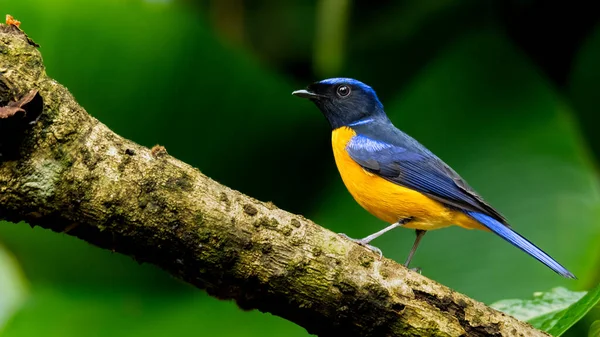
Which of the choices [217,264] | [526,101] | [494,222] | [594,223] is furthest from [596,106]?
[217,264]

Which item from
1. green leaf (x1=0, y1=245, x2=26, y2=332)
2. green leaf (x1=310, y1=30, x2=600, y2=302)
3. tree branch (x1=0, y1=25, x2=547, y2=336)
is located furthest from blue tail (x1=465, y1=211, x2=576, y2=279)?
green leaf (x1=0, y1=245, x2=26, y2=332)

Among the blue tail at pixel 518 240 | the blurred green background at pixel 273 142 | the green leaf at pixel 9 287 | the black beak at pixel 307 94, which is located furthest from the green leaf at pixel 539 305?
the green leaf at pixel 9 287

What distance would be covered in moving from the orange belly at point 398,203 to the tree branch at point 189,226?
0.67 meters

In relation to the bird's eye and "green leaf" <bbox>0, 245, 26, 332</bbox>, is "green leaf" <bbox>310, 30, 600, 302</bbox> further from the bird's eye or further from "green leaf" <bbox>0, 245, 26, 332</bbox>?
"green leaf" <bbox>0, 245, 26, 332</bbox>

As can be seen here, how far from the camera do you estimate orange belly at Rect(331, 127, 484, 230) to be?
7.26 ft

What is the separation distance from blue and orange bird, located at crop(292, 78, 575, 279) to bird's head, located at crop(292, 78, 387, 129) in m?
0.15

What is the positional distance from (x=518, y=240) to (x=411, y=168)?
1.46 ft

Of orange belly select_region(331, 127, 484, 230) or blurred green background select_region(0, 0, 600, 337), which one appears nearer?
orange belly select_region(331, 127, 484, 230)

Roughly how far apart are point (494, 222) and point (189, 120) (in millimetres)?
1520

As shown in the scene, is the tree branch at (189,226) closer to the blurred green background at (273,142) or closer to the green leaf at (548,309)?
the green leaf at (548,309)

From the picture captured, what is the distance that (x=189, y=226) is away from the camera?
1.32 metres

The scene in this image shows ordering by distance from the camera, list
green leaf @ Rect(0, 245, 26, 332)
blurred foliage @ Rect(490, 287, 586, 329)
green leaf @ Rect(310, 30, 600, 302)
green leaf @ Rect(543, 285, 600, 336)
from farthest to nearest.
Result: green leaf @ Rect(0, 245, 26, 332) → green leaf @ Rect(310, 30, 600, 302) → blurred foliage @ Rect(490, 287, 586, 329) → green leaf @ Rect(543, 285, 600, 336)

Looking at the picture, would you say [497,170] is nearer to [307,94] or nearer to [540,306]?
[307,94]

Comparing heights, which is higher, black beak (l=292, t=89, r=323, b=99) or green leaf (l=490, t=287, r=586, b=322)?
black beak (l=292, t=89, r=323, b=99)
